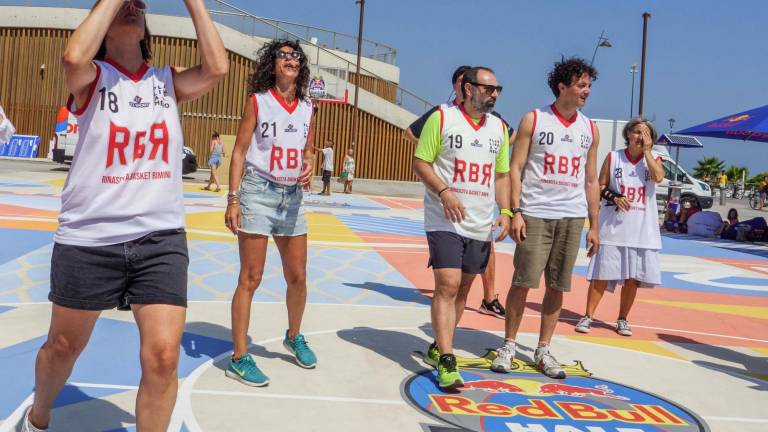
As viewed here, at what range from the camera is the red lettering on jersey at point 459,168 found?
16.8 feet

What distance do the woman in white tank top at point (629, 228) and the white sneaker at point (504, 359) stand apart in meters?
1.84

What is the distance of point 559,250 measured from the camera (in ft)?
18.3

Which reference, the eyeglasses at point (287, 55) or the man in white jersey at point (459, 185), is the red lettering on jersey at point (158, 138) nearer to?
the eyeglasses at point (287, 55)

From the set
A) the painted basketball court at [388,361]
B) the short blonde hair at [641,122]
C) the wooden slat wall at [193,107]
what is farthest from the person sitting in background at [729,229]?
the wooden slat wall at [193,107]

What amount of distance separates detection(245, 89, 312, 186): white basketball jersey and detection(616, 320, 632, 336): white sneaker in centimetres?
356

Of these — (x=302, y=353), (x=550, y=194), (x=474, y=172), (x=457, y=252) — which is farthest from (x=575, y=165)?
(x=302, y=353)

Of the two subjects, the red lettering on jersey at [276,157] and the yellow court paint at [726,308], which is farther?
the yellow court paint at [726,308]

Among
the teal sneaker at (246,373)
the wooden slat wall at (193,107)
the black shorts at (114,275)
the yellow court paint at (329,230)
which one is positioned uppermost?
the wooden slat wall at (193,107)

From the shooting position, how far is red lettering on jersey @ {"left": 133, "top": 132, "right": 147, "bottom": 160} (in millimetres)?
3109

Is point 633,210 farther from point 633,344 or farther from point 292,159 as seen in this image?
point 292,159

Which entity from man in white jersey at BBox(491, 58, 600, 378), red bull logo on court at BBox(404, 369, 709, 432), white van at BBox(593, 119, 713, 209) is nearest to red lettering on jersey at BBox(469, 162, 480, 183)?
man in white jersey at BBox(491, 58, 600, 378)

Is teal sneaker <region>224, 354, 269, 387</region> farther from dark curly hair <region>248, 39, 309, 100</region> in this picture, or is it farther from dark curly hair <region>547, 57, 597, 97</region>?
dark curly hair <region>547, 57, 597, 97</region>

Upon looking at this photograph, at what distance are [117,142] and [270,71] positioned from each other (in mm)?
2136

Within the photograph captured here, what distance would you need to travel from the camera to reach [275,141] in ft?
16.4
